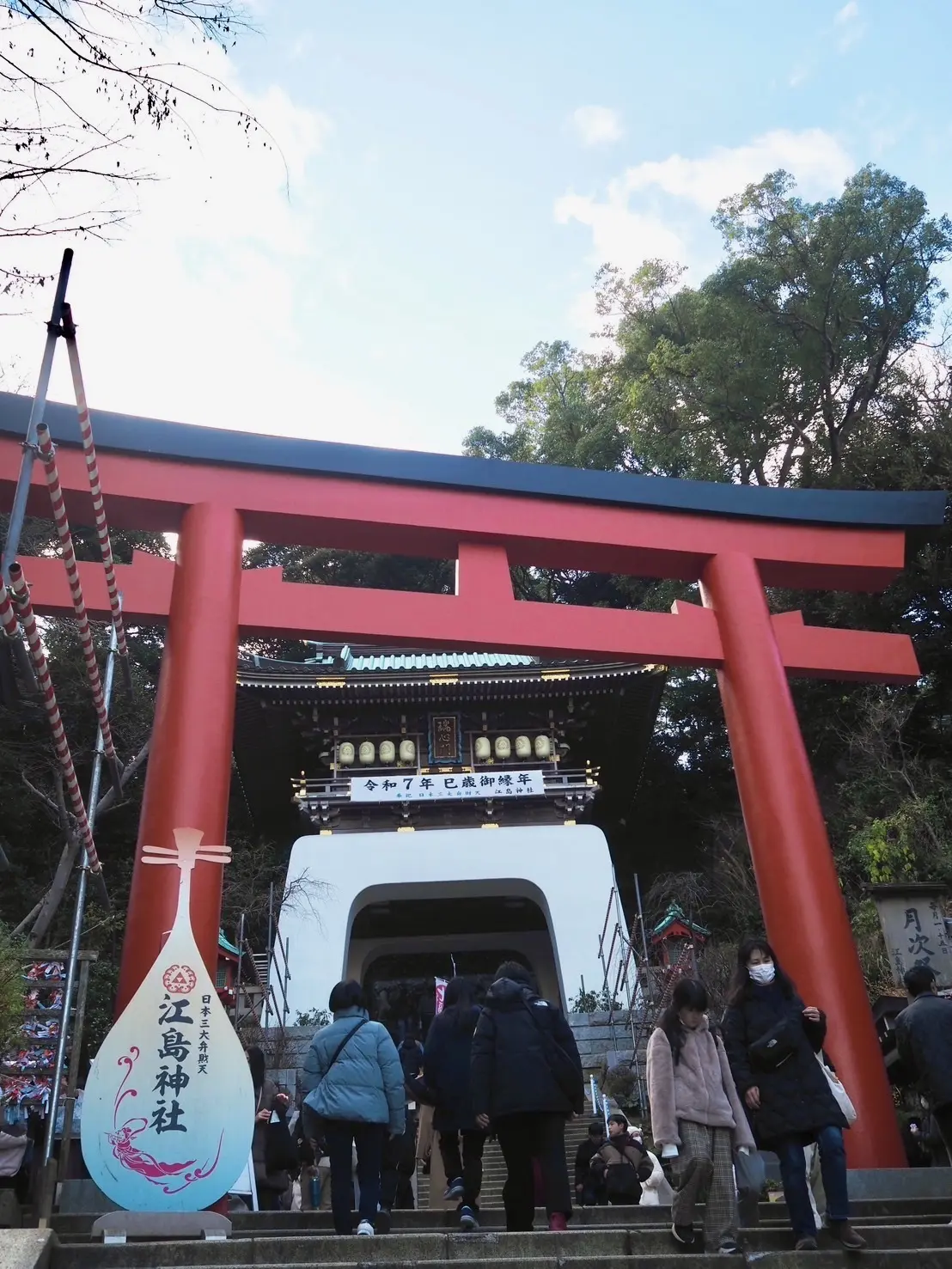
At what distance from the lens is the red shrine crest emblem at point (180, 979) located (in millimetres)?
4383

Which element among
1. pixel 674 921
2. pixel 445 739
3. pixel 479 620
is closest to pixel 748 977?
pixel 479 620

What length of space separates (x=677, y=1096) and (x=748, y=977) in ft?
1.75

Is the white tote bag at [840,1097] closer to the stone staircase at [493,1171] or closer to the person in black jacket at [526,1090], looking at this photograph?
the person in black jacket at [526,1090]

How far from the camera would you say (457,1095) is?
14.8 feet

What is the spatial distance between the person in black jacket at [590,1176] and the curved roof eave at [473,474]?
436 centimetres

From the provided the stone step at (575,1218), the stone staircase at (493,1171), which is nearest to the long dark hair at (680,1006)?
the stone step at (575,1218)

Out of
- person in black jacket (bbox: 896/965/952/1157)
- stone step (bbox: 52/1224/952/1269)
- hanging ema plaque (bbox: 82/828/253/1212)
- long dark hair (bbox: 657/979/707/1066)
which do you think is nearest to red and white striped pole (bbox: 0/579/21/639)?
hanging ema plaque (bbox: 82/828/253/1212)

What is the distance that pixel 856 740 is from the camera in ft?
43.5

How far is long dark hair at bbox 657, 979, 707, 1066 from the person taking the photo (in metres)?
3.62

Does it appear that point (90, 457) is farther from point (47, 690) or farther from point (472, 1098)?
point (472, 1098)

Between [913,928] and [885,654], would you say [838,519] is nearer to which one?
[885,654]

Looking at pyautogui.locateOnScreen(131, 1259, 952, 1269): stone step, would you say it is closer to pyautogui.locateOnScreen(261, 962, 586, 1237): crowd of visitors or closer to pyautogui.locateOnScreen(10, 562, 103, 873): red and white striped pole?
pyautogui.locateOnScreen(261, 962, 586, 1237): crowd of visitors

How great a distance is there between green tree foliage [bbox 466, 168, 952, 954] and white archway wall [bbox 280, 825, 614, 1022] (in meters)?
2.26

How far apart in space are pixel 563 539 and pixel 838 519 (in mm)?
2096
